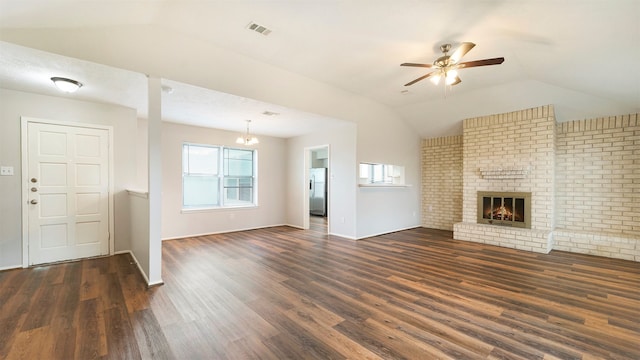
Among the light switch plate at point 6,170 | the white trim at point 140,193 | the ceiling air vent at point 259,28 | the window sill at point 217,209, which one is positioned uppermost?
the ceiling air vent at point 259,28

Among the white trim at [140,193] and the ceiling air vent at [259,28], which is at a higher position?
the ceiling air vent at [259,28]

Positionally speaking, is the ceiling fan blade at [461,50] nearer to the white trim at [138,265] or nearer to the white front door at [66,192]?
the white trim at [138,265]

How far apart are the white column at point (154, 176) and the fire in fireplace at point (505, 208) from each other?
5.92m

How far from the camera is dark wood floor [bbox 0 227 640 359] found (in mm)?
1938

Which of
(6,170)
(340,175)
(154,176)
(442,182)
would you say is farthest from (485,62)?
(6,170)

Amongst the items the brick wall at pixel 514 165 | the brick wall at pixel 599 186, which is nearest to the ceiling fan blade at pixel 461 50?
the brick wall at pixel 514 165

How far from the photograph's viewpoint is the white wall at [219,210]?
545cm

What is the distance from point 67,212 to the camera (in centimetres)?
398

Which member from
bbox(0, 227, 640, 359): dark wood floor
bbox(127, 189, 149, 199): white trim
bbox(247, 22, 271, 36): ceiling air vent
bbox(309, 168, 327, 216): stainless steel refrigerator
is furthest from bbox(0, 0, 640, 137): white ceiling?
bbox(309, 168, 327, 216): stainless steel refrigerator

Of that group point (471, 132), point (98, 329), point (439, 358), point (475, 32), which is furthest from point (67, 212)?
point (471, 132)

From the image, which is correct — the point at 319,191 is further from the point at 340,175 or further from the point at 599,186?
the point at 599,186

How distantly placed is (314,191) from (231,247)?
16.1 feet

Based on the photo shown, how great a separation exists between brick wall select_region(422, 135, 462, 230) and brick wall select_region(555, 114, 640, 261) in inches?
75.5

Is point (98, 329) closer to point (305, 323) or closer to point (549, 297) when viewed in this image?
point (305, 323)
